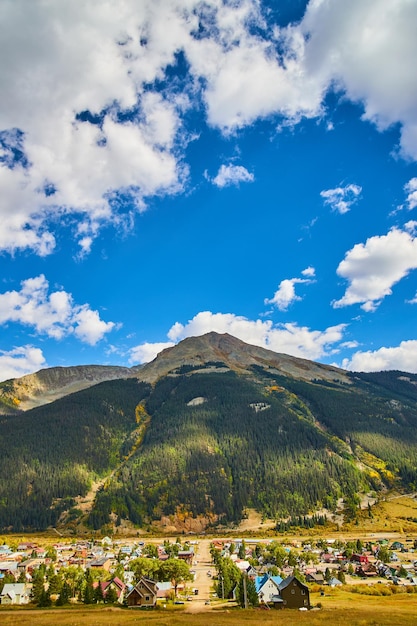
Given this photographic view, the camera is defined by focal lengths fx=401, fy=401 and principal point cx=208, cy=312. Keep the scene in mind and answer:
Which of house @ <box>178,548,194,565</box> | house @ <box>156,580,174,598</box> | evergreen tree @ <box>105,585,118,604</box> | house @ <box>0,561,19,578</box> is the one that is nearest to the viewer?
evergreen tree @ <box>105,585,118,604</box>

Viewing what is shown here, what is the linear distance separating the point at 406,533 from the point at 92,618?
168 meters

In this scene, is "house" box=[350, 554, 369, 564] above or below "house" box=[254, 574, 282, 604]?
below

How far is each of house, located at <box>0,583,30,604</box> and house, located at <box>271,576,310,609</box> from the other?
51.4 meters

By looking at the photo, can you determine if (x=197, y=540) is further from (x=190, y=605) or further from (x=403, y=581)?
(x=190, y=605)

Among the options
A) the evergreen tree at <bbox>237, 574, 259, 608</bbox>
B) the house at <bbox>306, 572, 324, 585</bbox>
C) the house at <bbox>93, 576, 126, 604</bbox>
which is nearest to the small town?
the house at <bbox>93, 576, 126, 604</bbox>

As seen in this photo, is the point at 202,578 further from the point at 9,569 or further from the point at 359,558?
the point at 9,569

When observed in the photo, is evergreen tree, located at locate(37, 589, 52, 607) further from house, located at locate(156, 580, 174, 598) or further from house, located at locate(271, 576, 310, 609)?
house, located at locate(271, 576, 310, 609)

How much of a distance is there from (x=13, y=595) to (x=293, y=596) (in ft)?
188

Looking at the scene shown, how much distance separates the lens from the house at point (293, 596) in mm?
67188

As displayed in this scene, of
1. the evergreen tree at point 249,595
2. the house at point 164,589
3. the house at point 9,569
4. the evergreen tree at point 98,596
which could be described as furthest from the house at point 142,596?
the house at point 9,569

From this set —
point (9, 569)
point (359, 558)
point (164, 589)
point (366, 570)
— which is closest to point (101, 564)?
point (9, 569)

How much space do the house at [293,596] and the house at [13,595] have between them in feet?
169

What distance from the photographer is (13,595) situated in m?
82.7

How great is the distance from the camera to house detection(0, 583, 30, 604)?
8189 cm
